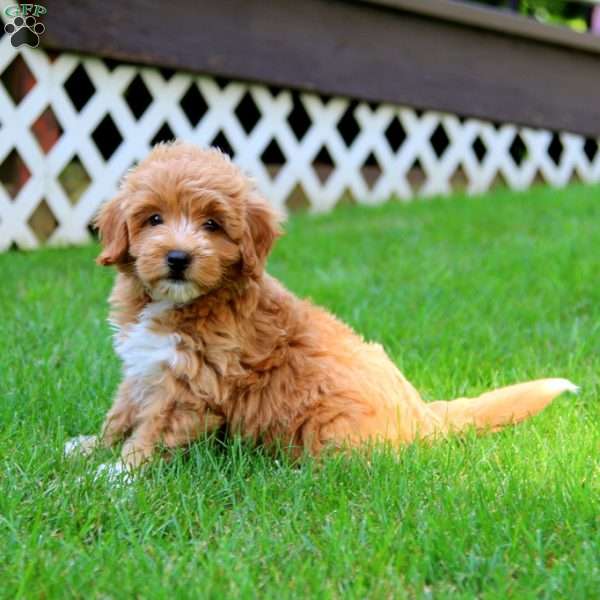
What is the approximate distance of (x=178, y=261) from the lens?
2979 millimetres

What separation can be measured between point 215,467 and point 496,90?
674 centimetres

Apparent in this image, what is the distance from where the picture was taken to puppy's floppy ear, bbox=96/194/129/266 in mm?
3150

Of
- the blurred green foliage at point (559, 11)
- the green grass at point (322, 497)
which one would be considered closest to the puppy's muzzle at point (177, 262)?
the green grass at point (322, 497)

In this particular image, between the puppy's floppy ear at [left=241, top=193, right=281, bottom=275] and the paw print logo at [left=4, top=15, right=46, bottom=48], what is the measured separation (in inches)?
143

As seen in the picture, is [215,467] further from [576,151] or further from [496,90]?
[576,151]

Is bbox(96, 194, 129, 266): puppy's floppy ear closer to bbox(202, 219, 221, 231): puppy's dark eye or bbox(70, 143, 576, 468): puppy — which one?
bbox(70, 143, 576, 468): puppy

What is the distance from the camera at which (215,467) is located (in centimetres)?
297

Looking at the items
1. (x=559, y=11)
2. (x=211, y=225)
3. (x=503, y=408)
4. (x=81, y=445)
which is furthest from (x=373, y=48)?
(x=559, y=11)

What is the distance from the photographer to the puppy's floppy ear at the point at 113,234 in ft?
10.3

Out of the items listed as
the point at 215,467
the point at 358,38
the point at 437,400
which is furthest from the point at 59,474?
the point at 358,38

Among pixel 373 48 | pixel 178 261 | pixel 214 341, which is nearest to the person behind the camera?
pixel 178 261

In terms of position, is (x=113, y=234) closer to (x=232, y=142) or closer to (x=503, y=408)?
(x=503, y=408)

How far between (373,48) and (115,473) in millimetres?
5893

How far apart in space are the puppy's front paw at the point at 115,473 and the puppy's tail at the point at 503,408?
1126 millimetres
